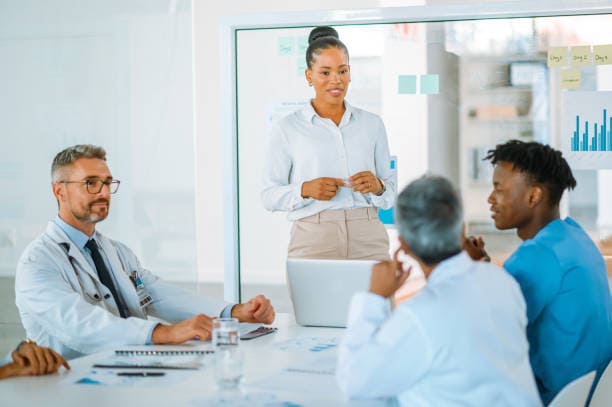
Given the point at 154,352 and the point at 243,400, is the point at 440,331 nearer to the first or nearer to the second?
the point at 243,400

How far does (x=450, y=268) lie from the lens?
187 centimetres

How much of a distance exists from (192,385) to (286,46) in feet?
8.73

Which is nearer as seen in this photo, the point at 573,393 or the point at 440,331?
the point at 440,331

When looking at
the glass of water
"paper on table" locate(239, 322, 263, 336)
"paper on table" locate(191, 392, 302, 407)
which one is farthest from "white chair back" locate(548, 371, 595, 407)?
"paper on table" locate(239, 322, 263, 336)

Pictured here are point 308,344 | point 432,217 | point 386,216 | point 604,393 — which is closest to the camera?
point 432,217

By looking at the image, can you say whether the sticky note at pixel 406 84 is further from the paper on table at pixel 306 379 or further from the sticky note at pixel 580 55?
the paper on table at pixel 306 379

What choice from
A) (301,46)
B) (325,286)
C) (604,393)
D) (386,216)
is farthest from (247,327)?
(301,46)

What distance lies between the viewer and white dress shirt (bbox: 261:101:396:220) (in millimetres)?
3855

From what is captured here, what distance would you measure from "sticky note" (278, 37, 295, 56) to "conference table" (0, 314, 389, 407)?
2244 millimetres

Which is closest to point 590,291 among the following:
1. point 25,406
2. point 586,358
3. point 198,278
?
point 586,358

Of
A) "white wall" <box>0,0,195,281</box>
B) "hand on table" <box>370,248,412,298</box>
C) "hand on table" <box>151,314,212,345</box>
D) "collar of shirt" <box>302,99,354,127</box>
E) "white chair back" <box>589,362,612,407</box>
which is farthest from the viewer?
"white wall" <box>0,0,195,281</box>

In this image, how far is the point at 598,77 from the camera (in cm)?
418

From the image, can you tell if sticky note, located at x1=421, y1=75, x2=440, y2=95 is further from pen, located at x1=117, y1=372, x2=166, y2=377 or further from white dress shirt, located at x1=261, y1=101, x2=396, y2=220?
pen, located at x1=117, y1=372, x2=166, y2=377

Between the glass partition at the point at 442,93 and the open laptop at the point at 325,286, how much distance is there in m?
1.37
